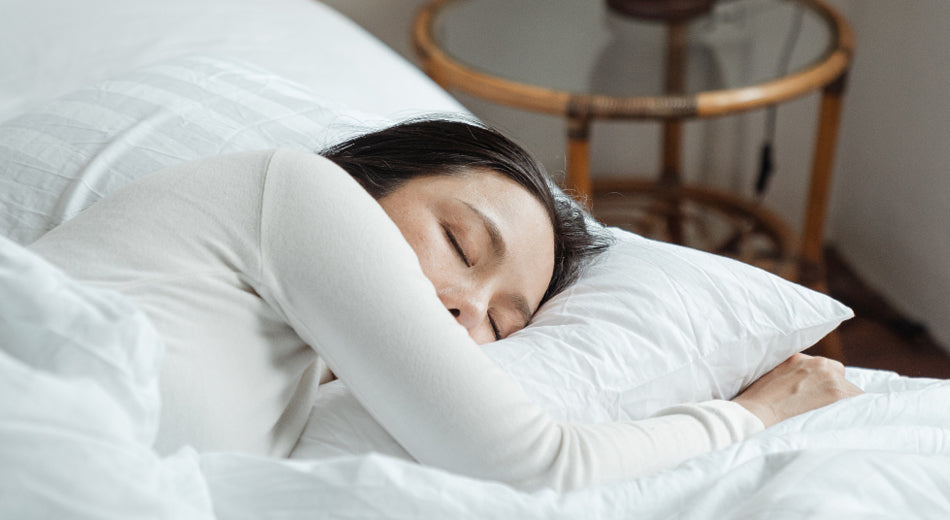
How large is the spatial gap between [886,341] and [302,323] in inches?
52.2

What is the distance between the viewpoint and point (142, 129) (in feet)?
2.78

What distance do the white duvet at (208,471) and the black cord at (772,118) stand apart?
859mm

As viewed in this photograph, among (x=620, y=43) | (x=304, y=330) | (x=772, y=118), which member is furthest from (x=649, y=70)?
(x=304, y=330)

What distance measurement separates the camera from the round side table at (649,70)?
1.21 metres

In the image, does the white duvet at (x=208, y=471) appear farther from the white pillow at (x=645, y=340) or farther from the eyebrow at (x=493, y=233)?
the eyebrow at (x=493, y=233)

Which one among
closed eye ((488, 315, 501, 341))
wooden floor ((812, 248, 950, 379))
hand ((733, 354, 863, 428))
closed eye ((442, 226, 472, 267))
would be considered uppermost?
closed eye ((442, 226, 472, 267))

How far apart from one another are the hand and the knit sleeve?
15cm

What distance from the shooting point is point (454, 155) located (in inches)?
28.3

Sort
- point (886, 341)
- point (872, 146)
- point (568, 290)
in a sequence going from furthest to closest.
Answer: point (872, 146)
point (886, 341)
point (568, 290)

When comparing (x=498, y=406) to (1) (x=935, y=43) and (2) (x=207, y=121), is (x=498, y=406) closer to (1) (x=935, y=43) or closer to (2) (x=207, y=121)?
(2) (x=207, y=121)

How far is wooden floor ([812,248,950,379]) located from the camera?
151 centimetres

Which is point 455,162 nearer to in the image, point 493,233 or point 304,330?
point 493,233

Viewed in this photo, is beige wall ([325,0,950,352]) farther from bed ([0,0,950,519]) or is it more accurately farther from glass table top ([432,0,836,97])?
bed ([0,0,950,519])

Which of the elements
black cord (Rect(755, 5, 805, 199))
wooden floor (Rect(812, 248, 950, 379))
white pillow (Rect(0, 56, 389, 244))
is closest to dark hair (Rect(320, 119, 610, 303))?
white pillow (Rect(0, 56, 389, 244))
